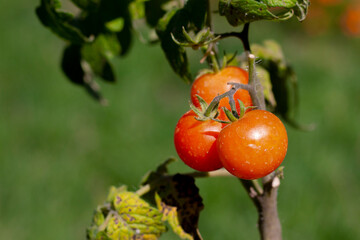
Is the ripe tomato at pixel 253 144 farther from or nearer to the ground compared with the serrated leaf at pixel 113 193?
farther from the ground

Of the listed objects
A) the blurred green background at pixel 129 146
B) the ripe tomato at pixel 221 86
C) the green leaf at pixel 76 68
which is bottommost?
the blurred green background at pixel 129 146

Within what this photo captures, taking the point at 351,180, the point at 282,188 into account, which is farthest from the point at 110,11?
the point at 351,180

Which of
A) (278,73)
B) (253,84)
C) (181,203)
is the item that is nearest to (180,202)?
(181,203)

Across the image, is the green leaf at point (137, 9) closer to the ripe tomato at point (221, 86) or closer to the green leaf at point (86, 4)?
the green leaf at point (86, 4)

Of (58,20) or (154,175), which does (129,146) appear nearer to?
(154,175)

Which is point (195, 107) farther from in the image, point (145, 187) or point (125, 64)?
point (125, 64)

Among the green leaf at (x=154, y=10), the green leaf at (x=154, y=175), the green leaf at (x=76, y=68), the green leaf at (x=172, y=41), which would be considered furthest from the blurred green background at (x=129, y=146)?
the green leaf at (x=172, y=41)
